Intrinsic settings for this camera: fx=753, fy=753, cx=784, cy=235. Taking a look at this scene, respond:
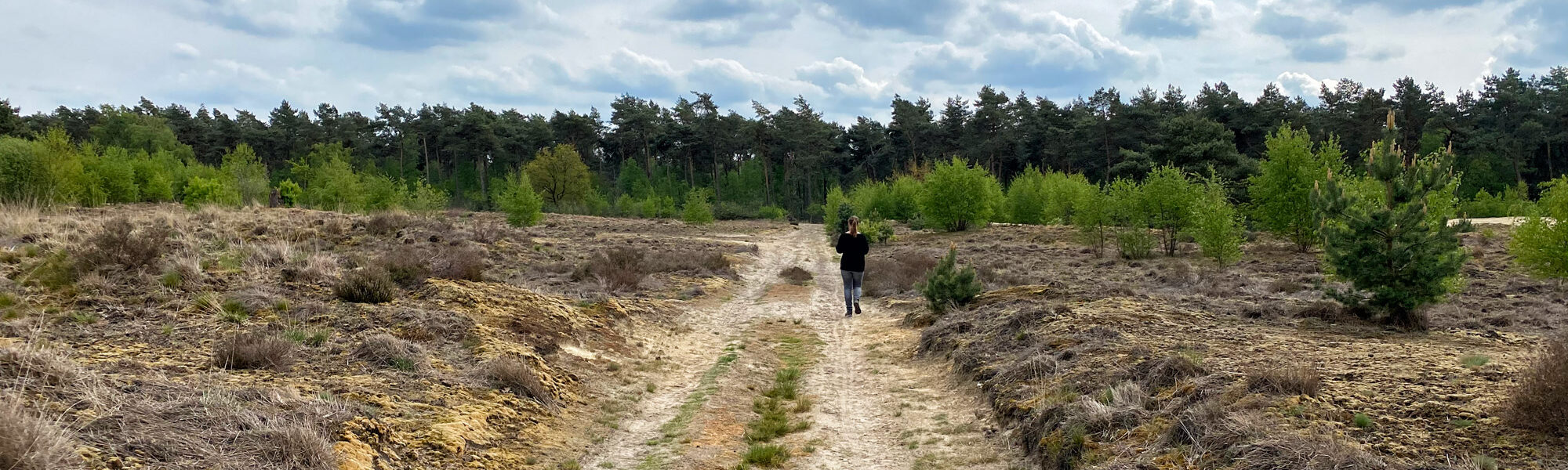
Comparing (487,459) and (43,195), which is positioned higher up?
A: (43,195)

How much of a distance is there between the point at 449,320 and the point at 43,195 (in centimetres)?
2601

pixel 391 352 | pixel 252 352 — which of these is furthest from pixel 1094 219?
pixel 252 352

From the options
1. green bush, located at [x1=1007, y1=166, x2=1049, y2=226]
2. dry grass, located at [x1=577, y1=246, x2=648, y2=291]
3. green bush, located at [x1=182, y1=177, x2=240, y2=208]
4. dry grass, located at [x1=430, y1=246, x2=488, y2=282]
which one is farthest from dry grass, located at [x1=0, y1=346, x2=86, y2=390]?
green bush, located at [x1=1007, y1=166, x2=1049, y2=226]

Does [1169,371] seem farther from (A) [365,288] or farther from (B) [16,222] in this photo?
(B) [16,222]

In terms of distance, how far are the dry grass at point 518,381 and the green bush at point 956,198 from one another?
36174 mm

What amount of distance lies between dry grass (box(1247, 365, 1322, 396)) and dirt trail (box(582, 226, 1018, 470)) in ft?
6.39

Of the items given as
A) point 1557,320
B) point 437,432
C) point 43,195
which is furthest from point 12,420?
point 43,195

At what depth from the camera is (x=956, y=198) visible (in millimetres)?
41844

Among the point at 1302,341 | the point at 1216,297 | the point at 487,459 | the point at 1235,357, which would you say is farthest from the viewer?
the point at 1216,297

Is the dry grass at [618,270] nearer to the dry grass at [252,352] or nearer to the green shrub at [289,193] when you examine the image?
the dry grass at [252,352]

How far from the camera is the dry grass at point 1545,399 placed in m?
4.27

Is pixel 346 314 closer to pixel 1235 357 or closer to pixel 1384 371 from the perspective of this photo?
pixel 1235 357

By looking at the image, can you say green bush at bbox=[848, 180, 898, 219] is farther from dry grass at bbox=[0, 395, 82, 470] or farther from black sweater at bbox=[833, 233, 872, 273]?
dry grass at bbox=[0, 395, 82, 470]

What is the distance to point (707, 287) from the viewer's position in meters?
18.5
